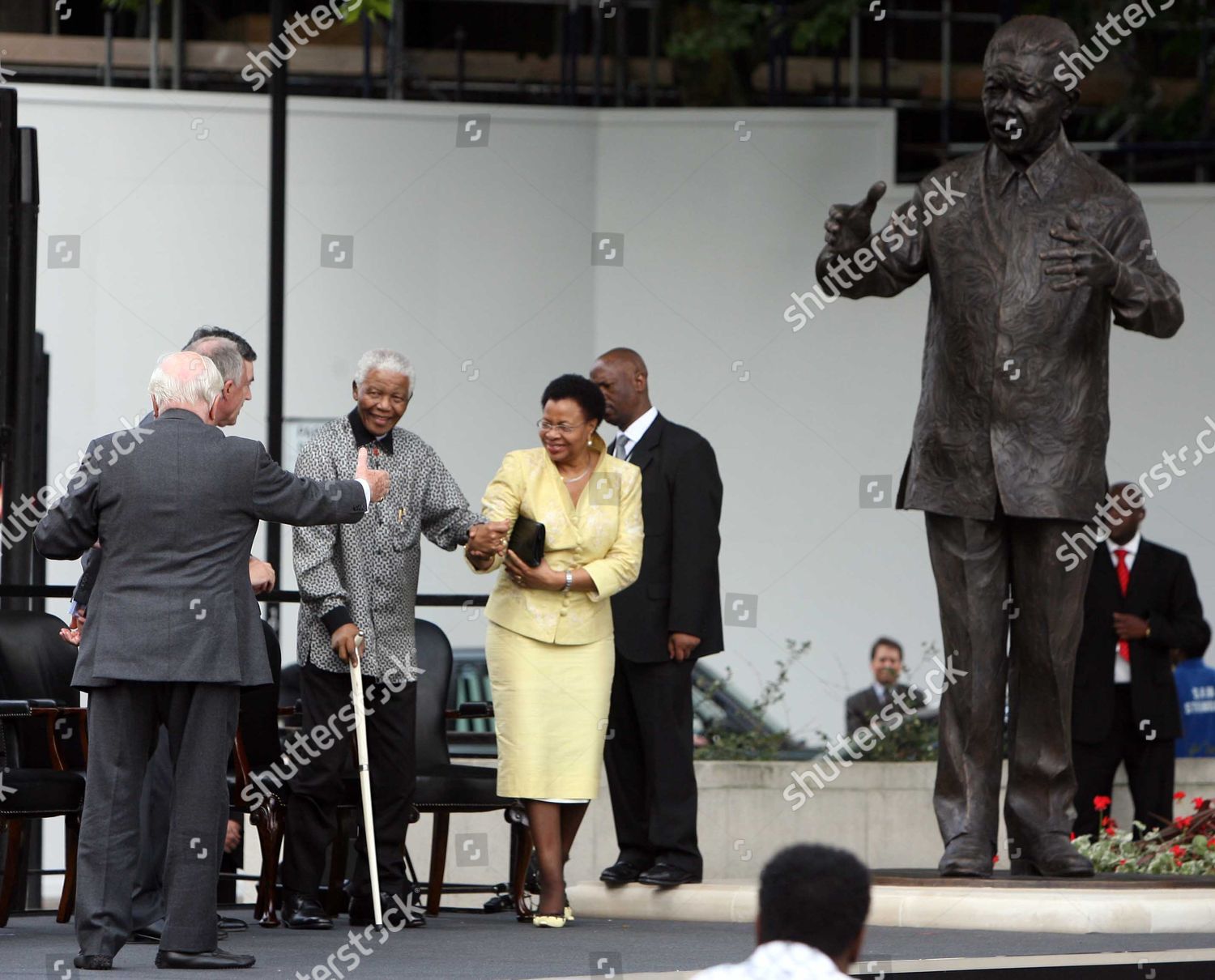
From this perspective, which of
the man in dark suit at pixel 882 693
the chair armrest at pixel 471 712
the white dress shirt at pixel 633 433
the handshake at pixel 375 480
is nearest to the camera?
the handshake at pixel 375 480

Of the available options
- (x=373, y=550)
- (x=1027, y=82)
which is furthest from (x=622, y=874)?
(x=1027, y=82)

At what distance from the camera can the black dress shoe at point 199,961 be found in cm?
507

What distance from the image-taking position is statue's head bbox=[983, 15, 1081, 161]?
6.12m

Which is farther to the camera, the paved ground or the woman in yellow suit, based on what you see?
the woman in yellow suit

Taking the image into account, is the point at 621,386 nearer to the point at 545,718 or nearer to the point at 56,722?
the point at 545,718

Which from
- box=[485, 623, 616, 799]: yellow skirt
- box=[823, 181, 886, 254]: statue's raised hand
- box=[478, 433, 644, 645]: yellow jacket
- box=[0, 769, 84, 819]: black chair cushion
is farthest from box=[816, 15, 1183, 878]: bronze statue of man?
box=[0, 769, 84, 819]: black chair cushion

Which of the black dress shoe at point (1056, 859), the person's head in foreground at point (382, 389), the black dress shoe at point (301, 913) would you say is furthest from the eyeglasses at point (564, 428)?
the black dress shoe at point (1056, 859)

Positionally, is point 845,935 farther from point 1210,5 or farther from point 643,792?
point 1210,5

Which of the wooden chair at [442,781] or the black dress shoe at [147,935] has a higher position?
the wooden chair at [442,781]

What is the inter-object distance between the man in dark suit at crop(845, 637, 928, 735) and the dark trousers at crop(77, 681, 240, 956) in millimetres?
5456

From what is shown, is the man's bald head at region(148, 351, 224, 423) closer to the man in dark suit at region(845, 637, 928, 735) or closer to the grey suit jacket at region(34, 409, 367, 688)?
the grey suit jacket at region(34, 409, 367, 688)

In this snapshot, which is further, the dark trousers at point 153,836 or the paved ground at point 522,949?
the dark trousers at point 153,836

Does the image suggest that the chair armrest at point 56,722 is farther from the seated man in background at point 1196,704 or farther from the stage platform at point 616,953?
the seated man in background at point 1196,704

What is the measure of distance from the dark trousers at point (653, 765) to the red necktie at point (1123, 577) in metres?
3.25
